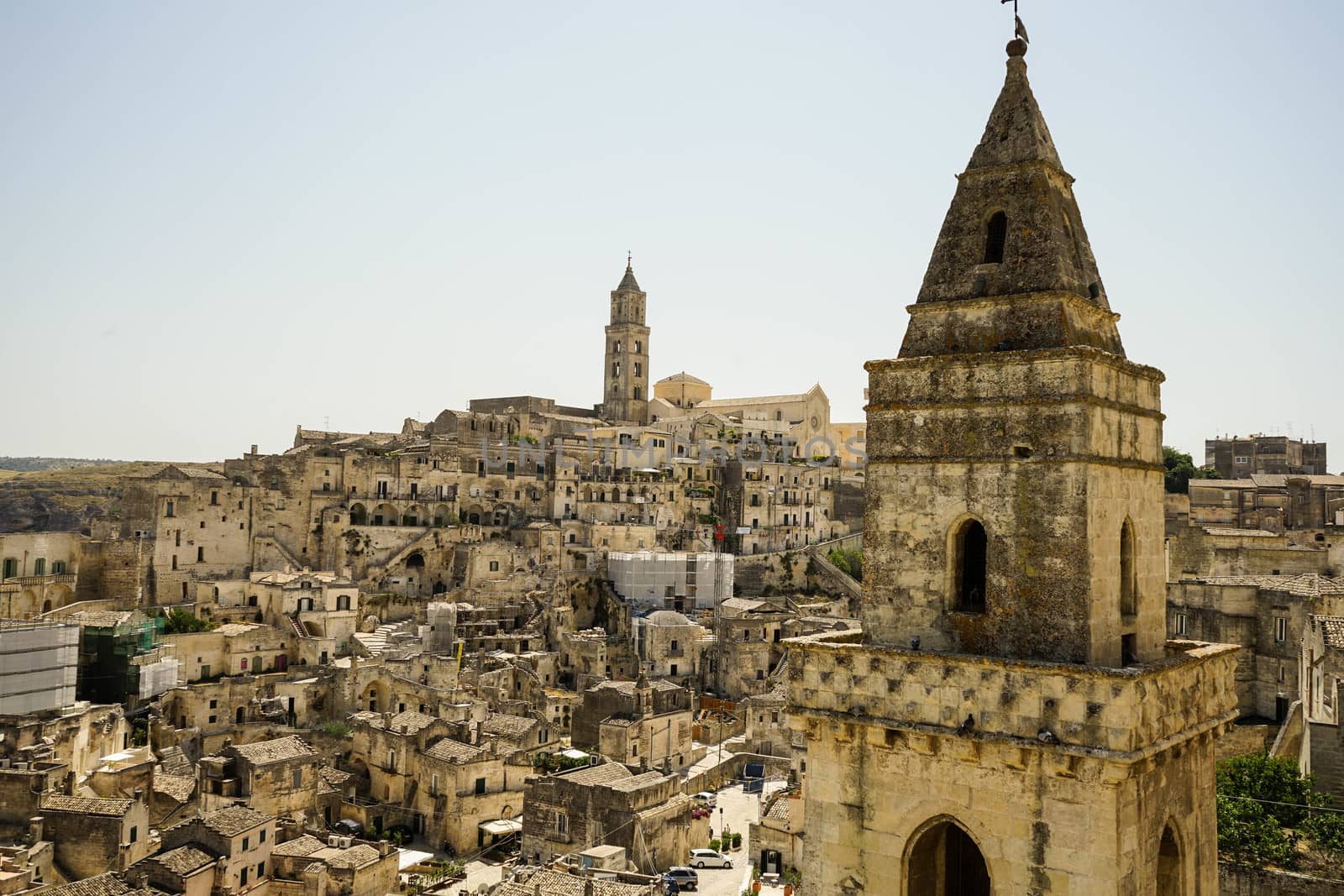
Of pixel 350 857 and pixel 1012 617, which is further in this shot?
pixel 350 857

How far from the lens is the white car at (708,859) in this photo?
116 feet

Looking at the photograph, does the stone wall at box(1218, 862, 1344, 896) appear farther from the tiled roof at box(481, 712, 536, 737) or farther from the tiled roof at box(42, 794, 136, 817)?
the tiled roof at box(42, 794, 136, 817)

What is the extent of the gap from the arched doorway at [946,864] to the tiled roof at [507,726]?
3401 centimetres

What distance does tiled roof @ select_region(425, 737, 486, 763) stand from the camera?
127 feet

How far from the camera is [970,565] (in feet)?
32.2

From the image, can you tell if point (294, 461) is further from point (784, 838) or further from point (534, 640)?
point (784, 838)

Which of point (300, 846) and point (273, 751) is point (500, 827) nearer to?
point (300, 846)

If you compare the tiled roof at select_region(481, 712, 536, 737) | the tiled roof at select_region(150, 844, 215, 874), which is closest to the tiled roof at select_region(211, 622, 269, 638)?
the tiled roof at select_region(481, 712, 536, 737)

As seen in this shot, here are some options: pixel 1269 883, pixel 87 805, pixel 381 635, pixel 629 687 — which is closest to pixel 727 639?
pixel 629 687

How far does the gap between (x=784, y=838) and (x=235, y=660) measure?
2867 cm

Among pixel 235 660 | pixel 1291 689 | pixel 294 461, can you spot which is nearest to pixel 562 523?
pixel 294 461

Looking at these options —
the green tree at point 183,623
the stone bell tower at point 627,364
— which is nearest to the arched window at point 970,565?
the green tree at point 183,623

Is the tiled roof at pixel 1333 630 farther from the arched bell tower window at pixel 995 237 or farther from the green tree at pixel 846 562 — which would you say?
the green tree at pixel 846 562

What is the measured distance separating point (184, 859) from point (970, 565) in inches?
1110
